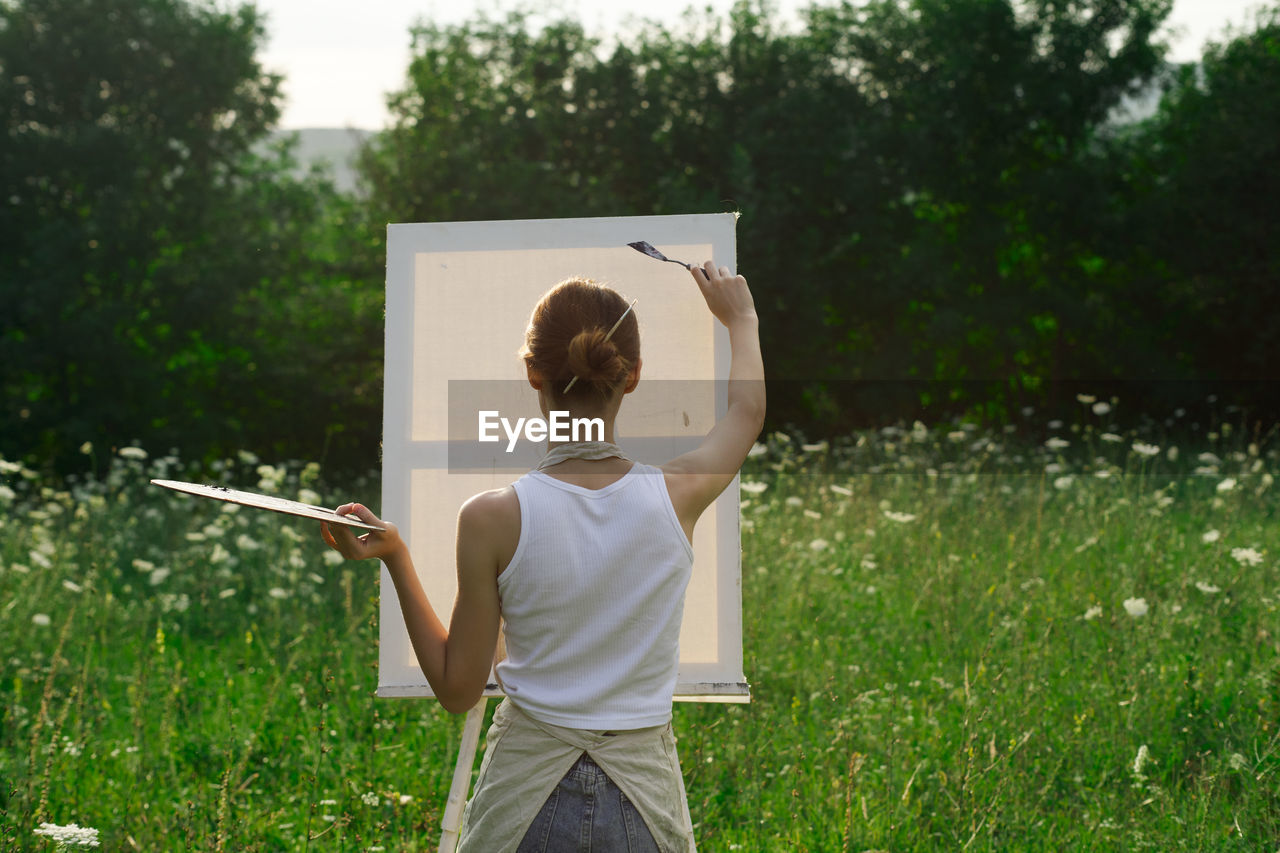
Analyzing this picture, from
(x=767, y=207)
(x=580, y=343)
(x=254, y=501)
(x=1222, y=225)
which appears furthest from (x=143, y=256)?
(x=1222, y=225)

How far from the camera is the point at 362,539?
1593 mm

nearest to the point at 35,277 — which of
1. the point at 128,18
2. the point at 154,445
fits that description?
the point at 154,445

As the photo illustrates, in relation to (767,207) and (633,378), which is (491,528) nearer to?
(633,378)

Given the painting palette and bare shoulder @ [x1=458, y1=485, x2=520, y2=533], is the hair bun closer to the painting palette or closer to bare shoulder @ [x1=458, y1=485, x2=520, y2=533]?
bare shoulder @ [x1=458, y1=485, x2=520, y2=533]

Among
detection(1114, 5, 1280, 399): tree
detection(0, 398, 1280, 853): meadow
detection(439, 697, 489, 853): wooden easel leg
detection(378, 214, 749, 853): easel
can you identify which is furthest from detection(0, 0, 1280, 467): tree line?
detection(439, 697, 489, 853): wooden easel leg

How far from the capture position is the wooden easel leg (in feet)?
6.05

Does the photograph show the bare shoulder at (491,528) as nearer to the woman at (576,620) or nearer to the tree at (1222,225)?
the woman at (576,620)

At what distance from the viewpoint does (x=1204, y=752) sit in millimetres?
3020

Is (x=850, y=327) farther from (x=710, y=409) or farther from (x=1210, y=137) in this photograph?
(x=710, y=409)

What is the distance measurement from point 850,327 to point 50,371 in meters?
12.9

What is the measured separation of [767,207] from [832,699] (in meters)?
13.4

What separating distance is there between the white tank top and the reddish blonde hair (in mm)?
144

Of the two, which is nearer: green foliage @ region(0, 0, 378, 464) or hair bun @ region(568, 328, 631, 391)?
hair bun @ region(568, 328, 631, 391)

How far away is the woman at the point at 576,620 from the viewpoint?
4.69 feet
